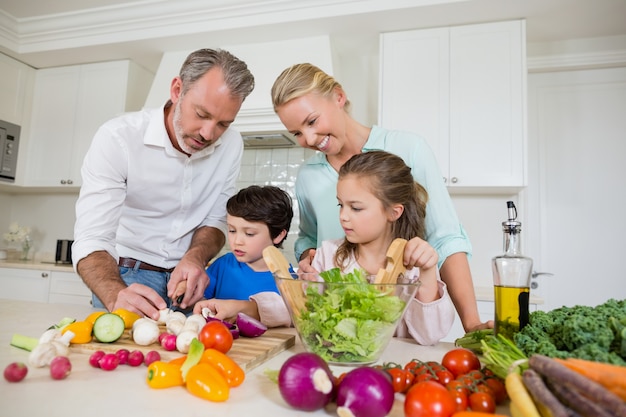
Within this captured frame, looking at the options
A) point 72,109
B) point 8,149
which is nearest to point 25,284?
point 8,149

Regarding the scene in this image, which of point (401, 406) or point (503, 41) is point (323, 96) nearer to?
point (401, 406)

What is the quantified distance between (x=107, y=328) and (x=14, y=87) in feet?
12.8

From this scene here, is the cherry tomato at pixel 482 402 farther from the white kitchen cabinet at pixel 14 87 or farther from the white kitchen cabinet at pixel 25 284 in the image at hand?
the white kitchen cabinet at pixel 14 87

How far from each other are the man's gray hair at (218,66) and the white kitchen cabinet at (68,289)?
2358 millimetres

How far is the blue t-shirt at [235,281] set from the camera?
5.24 feet

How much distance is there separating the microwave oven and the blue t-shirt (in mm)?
2996

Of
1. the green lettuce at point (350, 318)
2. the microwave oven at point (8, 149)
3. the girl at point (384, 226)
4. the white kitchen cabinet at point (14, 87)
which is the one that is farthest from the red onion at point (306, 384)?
the white kitchen cabinet at point (14, 87)

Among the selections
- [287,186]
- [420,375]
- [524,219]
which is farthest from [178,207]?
[524,219]

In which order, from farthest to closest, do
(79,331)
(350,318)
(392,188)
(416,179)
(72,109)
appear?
(72,109) < (416,179) < (392,188) < (79,331) < (350,318)

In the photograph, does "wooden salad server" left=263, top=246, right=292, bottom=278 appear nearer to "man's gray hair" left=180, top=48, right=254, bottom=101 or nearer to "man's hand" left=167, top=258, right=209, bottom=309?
"man's hand" left=167, top=258, right=209, bottom=309

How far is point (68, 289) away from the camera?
326cm

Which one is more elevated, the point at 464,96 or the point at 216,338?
the point at 464,96

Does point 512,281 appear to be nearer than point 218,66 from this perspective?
Yes

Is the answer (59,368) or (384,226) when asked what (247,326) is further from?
(384,226)
